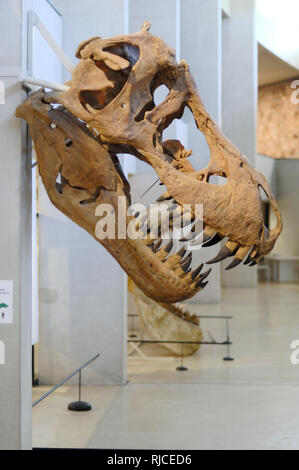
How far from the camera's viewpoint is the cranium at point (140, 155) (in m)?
3.29

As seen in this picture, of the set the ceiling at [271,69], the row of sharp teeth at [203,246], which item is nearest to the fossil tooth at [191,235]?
the row of sharp teeth at [203,246]

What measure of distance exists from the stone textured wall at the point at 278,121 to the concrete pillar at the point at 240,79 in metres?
6.43

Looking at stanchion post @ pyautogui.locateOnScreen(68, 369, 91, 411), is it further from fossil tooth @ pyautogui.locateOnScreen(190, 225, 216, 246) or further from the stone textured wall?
the stone textured wall

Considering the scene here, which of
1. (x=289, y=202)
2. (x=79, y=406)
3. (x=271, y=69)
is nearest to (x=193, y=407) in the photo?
(x=79, y=406)

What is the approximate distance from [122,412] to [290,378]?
2702mm

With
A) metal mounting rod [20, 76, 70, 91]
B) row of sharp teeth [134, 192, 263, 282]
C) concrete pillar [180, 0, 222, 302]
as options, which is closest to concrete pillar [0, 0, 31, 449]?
metal mounting rod [20, 76, 70, 91]

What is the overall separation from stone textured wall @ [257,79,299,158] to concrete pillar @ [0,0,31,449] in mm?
23459

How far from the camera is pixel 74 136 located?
362cm

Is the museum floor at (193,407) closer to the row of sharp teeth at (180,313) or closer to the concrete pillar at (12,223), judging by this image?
the row of sharp teeth at (180,313)

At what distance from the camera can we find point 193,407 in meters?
6.57

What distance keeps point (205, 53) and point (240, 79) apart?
5270mm

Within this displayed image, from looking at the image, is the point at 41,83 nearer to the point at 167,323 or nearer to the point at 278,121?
the point at 167,323
